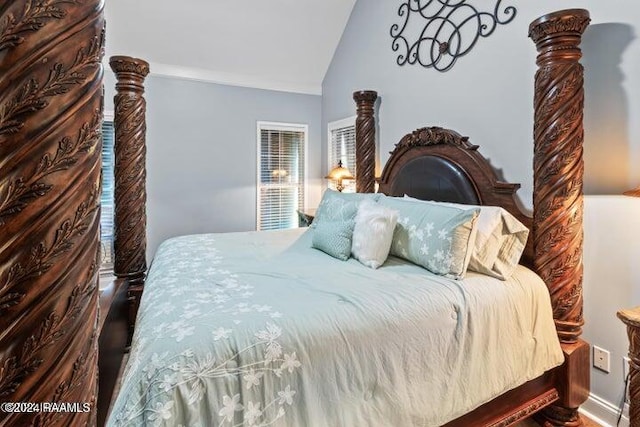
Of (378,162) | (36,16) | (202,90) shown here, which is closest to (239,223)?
(202,90)

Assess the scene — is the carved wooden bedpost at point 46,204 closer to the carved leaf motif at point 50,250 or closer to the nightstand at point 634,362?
the carved leaf motif at point 50,250

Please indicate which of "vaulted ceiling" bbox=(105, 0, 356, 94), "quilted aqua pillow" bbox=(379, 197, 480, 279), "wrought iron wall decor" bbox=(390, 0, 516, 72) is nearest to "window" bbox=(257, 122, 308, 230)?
"vaulted ceiling" bbox=(105, 0, 356, 94)

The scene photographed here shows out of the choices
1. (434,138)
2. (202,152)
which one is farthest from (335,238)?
(202,152)

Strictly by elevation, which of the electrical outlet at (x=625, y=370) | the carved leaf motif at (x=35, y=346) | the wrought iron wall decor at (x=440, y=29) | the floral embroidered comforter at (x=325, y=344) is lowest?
the electrical outlet at (x=625, y=370)

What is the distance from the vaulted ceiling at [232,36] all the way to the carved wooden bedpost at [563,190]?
3051 mm

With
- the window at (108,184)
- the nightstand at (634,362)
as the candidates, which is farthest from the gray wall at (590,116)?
the window at (108,184)

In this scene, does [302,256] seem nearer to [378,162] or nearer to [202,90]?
[378,162]

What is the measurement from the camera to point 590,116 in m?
1.94

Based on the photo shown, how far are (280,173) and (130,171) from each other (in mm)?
2709

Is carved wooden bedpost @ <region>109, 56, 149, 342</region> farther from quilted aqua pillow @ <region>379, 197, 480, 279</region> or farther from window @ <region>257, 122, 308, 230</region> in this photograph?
window @ <region>257, 122, 308, 230</region>

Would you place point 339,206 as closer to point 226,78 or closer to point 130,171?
point 130,171

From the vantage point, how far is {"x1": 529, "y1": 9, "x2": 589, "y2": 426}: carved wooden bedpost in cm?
180

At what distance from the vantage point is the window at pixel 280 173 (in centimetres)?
490

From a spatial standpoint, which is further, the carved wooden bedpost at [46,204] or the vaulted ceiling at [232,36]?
the vaulted ceiling at [232,36]
